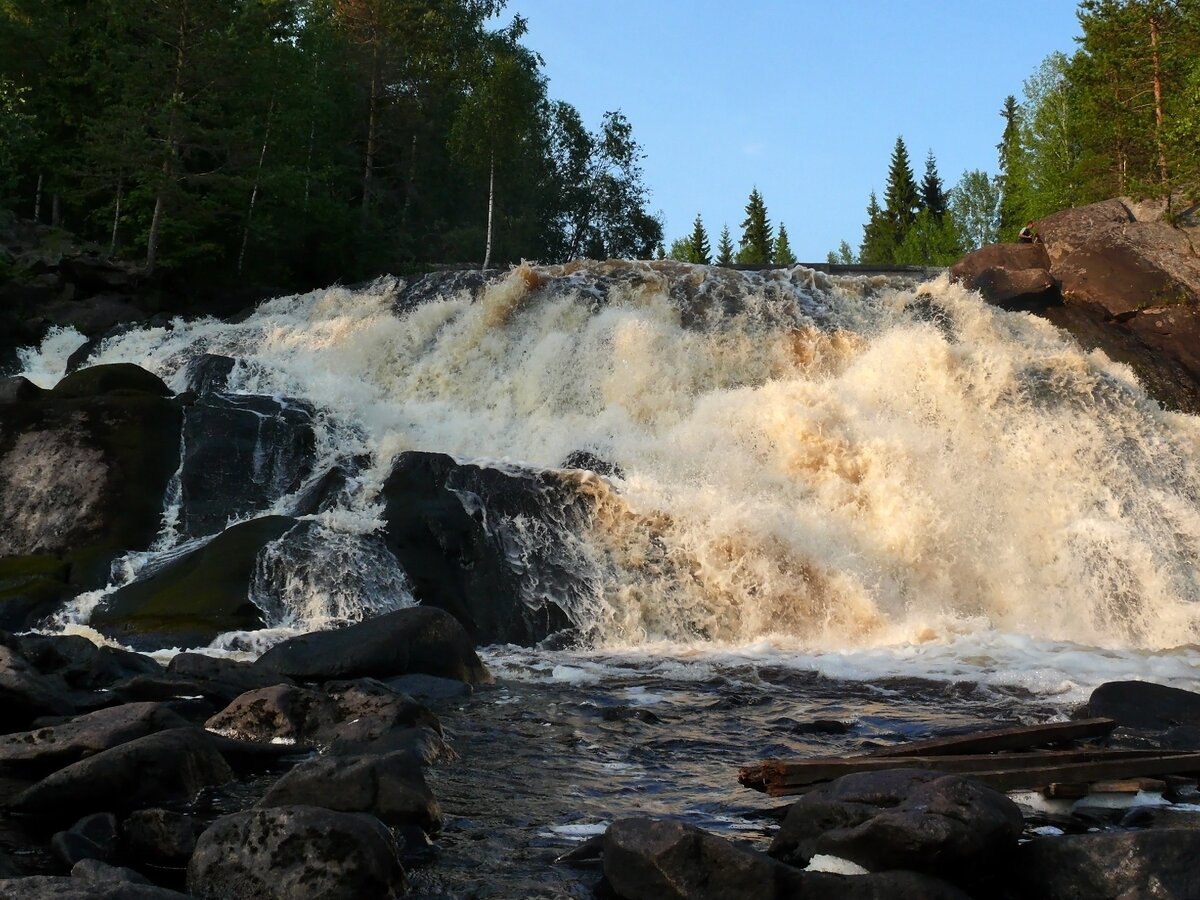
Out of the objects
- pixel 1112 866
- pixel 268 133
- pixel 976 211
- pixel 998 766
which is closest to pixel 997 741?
pixel 998 766

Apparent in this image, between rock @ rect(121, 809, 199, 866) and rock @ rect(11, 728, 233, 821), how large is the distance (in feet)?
2.36

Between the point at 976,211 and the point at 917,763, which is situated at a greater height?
the point at 976,211

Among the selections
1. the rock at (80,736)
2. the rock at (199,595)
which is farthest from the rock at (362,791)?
the rock at (199,595)

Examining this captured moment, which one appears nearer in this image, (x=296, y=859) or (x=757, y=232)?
(x=296, y=859)

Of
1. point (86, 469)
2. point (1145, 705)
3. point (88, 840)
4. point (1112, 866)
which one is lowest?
point (88, 840)

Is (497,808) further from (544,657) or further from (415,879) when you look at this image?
(544,657)

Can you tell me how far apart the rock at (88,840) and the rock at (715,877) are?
9.85ft

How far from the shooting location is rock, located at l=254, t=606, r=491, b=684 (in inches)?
454

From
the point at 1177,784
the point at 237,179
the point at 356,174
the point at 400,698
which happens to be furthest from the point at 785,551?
the point at 356,174

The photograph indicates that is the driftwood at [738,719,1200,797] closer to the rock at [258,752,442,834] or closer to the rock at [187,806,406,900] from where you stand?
the rock at [258,752,442,834]

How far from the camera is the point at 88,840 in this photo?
6625 mm

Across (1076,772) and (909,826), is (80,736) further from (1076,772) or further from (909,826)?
(1076,772)

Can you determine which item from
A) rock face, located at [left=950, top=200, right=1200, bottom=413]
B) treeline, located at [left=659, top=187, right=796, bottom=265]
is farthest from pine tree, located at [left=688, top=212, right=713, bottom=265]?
rock face, located at [left=950, top=200, right=1200, bottom=413]

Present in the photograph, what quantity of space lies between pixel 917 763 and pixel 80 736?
19.4ft
